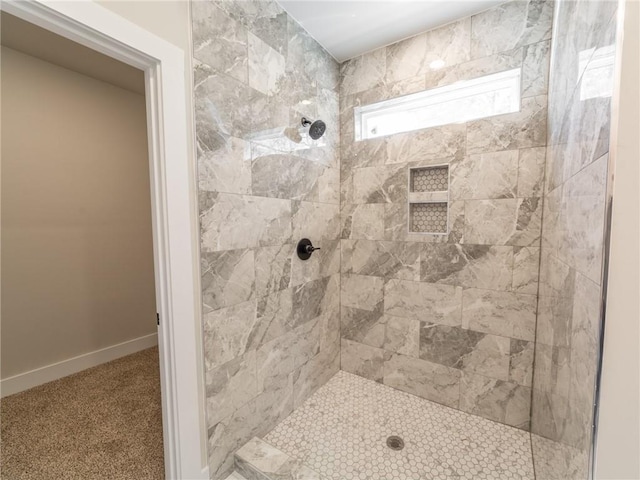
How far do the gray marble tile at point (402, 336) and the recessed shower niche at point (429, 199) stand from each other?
73 cm

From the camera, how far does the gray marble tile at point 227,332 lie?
4.55ft

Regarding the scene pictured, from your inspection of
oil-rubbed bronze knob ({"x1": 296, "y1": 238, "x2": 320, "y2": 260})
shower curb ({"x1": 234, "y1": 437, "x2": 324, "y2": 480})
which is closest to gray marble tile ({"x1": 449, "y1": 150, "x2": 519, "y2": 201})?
oil-rubbed bronze knob ({"x1": 296, "y1": 238, "x2": 320, "y2": 260})

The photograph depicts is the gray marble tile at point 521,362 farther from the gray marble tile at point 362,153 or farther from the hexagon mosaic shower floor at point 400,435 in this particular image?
the gray marble tile at point 362,153

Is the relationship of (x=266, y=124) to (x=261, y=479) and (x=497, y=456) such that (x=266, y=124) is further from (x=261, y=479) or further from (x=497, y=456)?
(x=497, y=456)

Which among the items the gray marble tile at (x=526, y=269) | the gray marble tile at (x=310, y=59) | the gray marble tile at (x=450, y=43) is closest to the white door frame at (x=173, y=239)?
the gray marble tile at (x=310, y=59)

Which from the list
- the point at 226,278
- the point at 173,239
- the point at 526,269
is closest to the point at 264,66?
the point at 173,239

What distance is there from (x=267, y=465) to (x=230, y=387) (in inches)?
18.0

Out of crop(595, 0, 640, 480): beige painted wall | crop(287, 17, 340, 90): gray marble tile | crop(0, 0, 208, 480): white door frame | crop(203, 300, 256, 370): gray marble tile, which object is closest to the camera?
crop(595, 0, 640, 480): beige painted wall

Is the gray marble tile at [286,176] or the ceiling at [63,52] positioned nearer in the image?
the gray marble tile at [286,176]

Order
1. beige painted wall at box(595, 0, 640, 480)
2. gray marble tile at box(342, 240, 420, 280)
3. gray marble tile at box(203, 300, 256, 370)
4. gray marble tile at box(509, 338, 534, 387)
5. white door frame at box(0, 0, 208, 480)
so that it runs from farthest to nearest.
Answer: gray marble tile at box(342, 240, 420, 280) → gray marble tile at box(509, 338, 534, 387) → gray marble tile at box(203, 300, 256, 370) → white door frame at box(0, 0, 208, 480) → beige painted wall at box(595, 0, 640, 480)

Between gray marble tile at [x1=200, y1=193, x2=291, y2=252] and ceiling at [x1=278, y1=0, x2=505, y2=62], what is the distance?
1251 mm

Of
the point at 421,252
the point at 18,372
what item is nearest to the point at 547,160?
the point at 421,252

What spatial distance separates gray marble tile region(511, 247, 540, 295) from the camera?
1.67m

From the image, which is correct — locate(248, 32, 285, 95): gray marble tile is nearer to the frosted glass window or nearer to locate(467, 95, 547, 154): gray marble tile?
the frosted glass window
